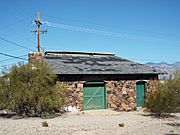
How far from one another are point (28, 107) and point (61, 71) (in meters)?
3.69

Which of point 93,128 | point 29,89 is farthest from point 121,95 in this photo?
point 93,128

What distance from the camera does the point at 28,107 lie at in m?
18.9

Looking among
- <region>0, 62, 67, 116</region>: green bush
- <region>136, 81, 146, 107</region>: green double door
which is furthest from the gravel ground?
<region>136, 81, 146, 107</region>: green double door

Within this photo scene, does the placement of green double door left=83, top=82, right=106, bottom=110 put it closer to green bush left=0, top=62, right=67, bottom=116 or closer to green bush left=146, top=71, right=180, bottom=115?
green bush left=0, top=62, right=67, bottom=116

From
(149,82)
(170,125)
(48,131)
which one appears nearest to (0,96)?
(48,131)

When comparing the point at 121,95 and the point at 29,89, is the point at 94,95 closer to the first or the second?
the point at 121,95

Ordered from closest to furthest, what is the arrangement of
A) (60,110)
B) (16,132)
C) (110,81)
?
(16,132) < (60,110) < (110,81)

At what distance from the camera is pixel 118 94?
899 inches

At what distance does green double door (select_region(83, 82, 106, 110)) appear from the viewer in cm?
2194

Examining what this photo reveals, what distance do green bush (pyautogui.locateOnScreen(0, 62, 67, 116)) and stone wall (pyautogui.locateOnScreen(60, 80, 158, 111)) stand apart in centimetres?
259

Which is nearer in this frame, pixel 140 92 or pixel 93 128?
pixel 93 128

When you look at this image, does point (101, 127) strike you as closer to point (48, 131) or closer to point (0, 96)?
point (48, 131)

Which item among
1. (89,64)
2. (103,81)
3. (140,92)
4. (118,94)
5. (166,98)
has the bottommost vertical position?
(166,98)

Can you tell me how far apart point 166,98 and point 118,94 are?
18.7 ft
